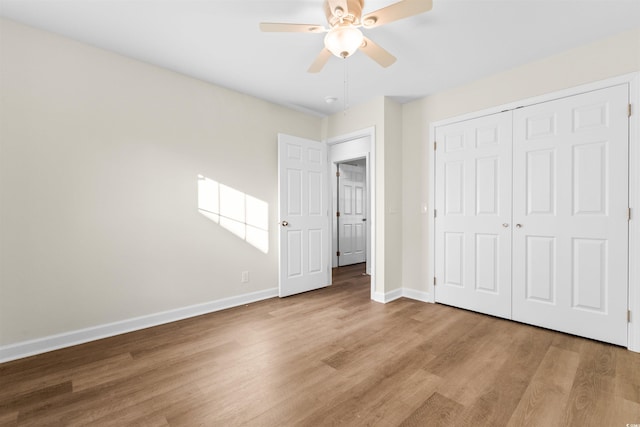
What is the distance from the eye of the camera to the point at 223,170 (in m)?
3.42

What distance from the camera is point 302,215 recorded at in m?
4.05

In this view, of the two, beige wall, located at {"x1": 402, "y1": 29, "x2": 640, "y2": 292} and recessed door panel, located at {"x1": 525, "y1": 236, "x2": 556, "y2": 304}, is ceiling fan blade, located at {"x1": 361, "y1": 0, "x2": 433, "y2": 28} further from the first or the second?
recessed door panel, located at {"x1": 525, "y1": 236, "x2": 556, "y2": 304}

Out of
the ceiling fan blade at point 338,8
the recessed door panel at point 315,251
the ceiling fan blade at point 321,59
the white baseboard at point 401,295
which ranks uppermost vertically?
the ceiling fan blade at point 338,8

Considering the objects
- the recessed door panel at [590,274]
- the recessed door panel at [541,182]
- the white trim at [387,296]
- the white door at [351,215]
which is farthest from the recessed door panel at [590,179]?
the white door at [351,215]

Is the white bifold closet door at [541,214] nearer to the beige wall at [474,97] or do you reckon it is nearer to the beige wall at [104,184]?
the beige wall at [474,97]

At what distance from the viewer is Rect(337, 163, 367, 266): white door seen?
5.97 m

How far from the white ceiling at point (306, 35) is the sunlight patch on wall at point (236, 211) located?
4.15ft

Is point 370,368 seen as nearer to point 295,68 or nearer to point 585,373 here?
point 585,373

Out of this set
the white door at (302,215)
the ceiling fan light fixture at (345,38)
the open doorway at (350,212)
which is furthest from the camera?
the open doorway at (350,212)

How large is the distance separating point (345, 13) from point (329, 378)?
8.03 ft

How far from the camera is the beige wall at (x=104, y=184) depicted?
7.38ft

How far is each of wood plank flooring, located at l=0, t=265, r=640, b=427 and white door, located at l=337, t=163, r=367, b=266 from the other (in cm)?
319

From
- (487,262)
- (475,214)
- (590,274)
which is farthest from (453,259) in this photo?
(590,274)

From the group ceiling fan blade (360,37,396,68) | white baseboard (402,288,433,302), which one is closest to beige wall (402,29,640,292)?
white baseboard (402,288,433,302)
